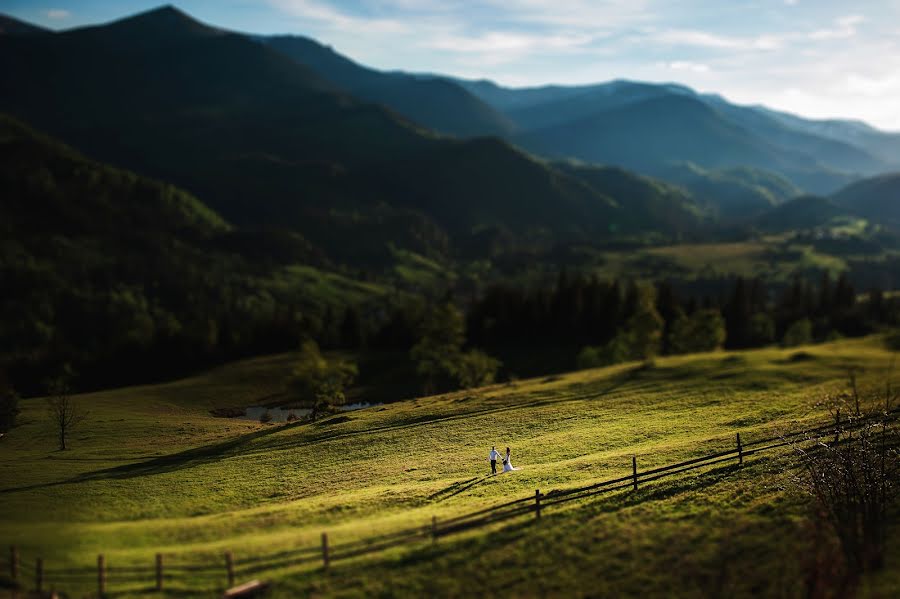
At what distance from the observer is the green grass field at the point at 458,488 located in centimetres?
2931

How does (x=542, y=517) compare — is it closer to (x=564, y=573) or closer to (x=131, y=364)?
(x=564, y=573)

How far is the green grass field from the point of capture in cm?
2931

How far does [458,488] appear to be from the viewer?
43.7 metres

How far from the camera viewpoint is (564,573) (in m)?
29.2

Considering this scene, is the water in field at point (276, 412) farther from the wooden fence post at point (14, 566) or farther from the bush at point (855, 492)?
the bush at point (855, 492)

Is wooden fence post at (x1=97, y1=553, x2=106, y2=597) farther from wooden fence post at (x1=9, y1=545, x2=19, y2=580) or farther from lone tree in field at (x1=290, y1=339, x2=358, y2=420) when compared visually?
lone tree in field at (x1=290, y1=339, x2=358, y2=420)

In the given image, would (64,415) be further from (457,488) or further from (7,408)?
(457,488)

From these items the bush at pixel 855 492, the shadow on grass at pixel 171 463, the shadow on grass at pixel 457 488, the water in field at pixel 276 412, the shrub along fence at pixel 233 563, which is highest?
the bush at pixel 855 492

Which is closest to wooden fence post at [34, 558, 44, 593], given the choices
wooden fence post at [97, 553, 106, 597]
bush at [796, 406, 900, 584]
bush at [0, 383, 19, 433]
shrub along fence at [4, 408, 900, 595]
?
shrub along fence at [4, 408, 900, 595]

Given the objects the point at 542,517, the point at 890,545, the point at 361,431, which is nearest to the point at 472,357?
the point at 361,431

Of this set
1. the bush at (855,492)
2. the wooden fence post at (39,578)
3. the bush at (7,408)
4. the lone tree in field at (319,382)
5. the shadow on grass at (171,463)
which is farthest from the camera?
the lone tree in field at (319,382)

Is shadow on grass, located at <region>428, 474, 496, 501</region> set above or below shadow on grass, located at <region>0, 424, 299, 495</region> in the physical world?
above

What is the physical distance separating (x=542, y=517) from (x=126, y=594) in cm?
2313

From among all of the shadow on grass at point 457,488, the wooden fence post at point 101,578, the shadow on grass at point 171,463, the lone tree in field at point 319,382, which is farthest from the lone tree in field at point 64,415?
the shadow on grass at point 457,488
